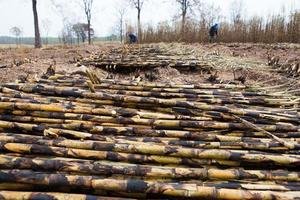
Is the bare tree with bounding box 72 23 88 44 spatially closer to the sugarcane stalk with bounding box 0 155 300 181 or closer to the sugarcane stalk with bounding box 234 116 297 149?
the sugarcane stalk with bounding box 234 116 297 149

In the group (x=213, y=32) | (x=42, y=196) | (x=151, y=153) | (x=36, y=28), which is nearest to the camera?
(x=42, y=196)

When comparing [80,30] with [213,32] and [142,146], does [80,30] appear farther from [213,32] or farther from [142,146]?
[142,146]

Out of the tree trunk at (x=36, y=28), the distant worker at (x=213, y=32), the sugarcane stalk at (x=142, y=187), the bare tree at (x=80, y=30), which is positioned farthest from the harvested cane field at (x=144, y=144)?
the bare tree at (x=80, y=30)

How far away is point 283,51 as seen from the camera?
855 cm

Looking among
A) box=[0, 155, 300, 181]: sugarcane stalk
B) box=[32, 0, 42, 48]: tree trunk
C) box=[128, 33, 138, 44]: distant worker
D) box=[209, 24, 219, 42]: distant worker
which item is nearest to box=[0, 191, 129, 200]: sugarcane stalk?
box=[0, 155, 300, 181]: sugarcane stalk

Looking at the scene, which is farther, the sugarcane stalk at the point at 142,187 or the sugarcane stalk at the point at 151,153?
the sugarcane stalk at the point at 151,153

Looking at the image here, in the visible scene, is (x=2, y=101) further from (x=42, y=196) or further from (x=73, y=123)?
(x=42, y=196)

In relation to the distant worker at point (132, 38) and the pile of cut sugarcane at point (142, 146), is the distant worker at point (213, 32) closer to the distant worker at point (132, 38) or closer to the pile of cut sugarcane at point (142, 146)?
the distant worker at point (132, 38)

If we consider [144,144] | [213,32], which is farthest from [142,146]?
[213,32]

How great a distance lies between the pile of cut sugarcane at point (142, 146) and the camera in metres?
1.21

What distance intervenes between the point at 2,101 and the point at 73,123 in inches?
21.8

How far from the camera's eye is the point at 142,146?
58.2 inches

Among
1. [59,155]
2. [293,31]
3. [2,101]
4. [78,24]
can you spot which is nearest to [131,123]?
[59,155]

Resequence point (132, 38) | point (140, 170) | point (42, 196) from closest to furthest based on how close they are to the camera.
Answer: point (42, 196)
point (140, 170)
point (132, 38)
